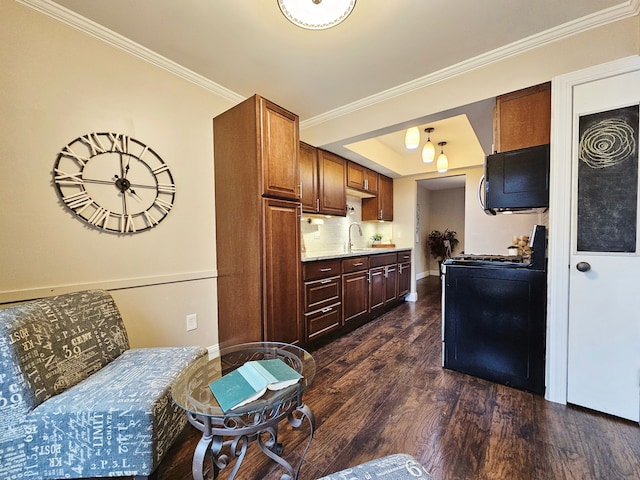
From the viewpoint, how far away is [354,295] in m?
3.15

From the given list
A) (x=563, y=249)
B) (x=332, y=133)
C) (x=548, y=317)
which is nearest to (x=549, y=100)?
(x=563, y=249)

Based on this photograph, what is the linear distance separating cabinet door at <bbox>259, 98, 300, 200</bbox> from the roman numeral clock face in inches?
32.1

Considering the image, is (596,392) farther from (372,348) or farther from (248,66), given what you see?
(248,66)

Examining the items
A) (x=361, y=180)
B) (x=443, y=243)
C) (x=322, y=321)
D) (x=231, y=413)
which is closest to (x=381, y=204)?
(x=361, y=180)

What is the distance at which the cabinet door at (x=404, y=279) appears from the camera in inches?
163

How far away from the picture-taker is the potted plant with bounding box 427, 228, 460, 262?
6.60 meters

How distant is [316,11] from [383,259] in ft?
9.62

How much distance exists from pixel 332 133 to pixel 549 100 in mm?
1875

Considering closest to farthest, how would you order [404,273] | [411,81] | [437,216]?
[411,81] < [404,273] < [437,216]

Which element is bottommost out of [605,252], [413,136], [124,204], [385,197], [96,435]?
[96,435]

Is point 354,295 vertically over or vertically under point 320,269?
under

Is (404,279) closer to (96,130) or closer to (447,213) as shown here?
(447,213)

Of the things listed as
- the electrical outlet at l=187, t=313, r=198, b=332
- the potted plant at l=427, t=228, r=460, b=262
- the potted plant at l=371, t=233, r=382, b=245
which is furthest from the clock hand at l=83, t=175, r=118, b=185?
the potted plant at l=427, t=228, r=460, b=262

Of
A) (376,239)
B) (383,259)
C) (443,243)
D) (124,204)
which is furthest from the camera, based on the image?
(443,243)
